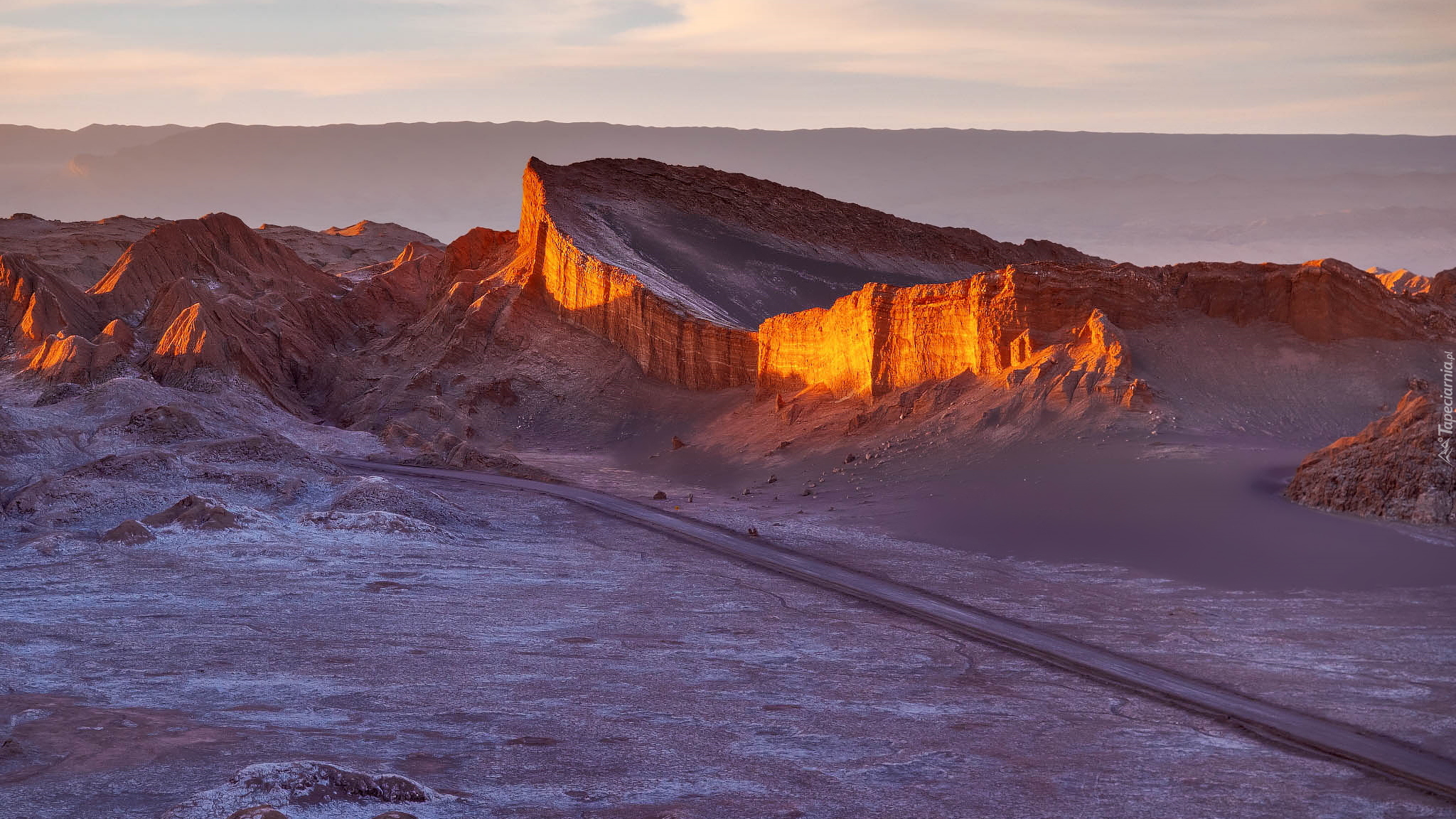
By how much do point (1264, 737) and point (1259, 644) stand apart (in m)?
3.36

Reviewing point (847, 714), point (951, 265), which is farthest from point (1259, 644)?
point (951, 265)

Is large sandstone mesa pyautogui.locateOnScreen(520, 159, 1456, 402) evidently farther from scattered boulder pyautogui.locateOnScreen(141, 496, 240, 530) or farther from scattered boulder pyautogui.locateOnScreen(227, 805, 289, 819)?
scattered boulder pyautogui.locateOnScreen(227, 805, 289, 819)

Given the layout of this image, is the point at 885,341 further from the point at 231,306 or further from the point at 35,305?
the point at 35,305

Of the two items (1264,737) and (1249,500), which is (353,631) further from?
(1249,500)

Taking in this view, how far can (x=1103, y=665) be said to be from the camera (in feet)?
45.9

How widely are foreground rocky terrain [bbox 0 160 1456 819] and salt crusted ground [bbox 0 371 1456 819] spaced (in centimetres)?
7

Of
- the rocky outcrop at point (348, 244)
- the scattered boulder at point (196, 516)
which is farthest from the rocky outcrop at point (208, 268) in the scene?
the scattered boulder at point (196, 516)

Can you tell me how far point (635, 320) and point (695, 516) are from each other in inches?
525

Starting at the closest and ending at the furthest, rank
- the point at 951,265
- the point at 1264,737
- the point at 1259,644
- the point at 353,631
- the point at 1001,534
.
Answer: the point at 1264,737
the point at 1259,644
the point at 353,631
the point at 1001,534
the point at 951,265

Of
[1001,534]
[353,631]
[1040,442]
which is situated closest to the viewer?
[353,631]

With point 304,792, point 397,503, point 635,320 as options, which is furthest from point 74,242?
point 304,792

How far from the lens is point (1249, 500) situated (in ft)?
65.9

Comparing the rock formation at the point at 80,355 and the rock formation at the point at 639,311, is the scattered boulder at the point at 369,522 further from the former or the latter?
the rock formation at the point at 80,355

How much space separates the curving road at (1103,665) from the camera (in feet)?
35.7
